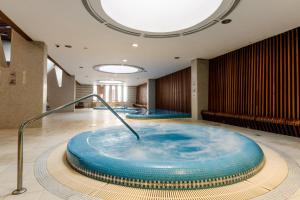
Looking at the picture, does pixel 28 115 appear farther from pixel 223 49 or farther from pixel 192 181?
pixel 223 49

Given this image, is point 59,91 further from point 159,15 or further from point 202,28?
point 202,28

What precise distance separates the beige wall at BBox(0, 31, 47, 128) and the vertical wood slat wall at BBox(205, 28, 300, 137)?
686 centimetres

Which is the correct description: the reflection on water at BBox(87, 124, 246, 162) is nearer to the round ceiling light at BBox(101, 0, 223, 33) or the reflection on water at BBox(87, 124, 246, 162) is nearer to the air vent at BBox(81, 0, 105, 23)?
the air vent at BBox(81, 0, 105, 23)

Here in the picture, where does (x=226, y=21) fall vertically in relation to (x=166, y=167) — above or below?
above

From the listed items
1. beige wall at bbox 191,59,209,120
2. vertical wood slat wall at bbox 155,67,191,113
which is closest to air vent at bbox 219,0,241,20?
beige wall at bbox 191,59,209,120

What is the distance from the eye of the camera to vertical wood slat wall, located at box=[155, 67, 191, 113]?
10.1 meters

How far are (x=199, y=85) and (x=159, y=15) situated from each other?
170 inches

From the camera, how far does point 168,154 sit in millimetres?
3258

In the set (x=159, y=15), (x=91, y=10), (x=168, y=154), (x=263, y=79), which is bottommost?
(x=168, y=154)

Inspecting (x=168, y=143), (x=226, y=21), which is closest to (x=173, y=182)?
(x=168, y=143)

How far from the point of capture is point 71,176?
2121 mm

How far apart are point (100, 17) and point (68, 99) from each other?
10.7 meters

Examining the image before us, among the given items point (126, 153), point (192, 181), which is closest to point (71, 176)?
point (126, 153)

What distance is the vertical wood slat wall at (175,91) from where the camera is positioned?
1011 cm
